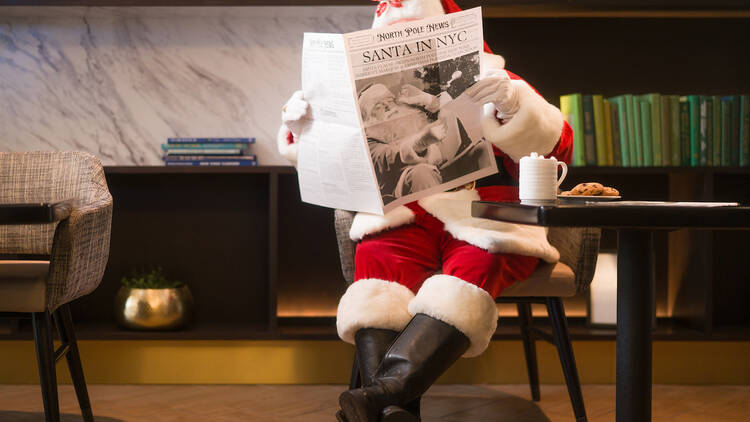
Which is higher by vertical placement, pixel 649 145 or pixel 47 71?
pixel 47 71

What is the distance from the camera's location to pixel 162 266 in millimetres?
2529

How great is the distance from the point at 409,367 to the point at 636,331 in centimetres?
39

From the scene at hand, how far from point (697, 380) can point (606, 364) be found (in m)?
0.28

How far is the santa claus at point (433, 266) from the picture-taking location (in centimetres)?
132

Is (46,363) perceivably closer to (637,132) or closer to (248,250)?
(248,250)

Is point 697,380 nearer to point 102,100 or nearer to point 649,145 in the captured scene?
point 649,145

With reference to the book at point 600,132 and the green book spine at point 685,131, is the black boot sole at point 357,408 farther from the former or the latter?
the green book spine at point 685,131

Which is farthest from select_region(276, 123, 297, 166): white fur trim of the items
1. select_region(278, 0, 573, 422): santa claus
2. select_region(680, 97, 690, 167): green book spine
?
select_region(680, 97, 690, 167): green book spine

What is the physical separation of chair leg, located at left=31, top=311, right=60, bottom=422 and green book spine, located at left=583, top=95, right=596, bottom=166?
157 cm

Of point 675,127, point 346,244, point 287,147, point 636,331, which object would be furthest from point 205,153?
point 636,331

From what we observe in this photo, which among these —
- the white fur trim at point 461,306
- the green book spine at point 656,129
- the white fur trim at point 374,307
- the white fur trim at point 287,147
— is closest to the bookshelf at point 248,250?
the green book spine at point 656,129

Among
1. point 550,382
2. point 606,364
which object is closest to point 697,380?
point 606,364

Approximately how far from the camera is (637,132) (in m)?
2.28

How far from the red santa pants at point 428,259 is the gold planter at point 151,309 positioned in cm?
82
